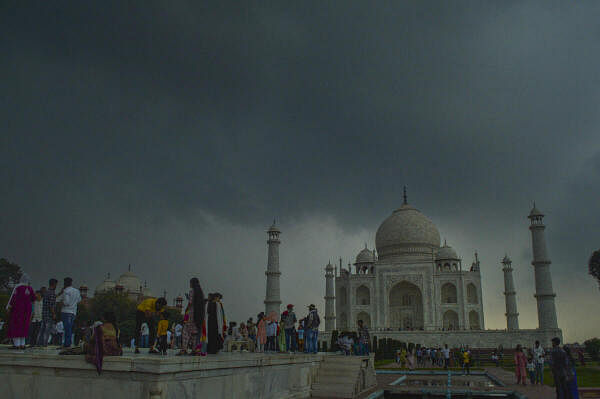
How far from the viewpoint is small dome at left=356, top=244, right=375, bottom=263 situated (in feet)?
156

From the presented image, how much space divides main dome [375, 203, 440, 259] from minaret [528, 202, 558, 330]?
11.3 meters

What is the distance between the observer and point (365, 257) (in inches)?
1885

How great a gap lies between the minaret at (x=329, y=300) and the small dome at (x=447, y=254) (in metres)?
9.62

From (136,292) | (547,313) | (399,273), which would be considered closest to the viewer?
(547,313)

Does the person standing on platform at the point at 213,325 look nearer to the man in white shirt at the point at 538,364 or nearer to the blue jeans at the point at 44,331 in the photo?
the blue jeans at the point at 44,331

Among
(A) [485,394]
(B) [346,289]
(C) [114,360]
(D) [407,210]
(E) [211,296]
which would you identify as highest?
(D) [407,210]

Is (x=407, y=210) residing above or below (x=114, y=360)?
above

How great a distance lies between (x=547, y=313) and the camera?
36.0 metres

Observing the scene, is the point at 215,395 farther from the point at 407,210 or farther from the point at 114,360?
the point at 407,210

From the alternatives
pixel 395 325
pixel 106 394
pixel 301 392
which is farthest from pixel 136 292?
pixel 106 394

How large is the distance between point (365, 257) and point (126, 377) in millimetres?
42191

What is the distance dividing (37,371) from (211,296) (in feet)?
9.38

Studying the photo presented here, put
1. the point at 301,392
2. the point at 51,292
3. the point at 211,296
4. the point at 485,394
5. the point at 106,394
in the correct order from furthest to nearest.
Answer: the point at 485,394
the point at 301,392
the point at 51,292
the point at 211,296
the point at 106,394

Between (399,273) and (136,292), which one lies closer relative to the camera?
(399,273)
